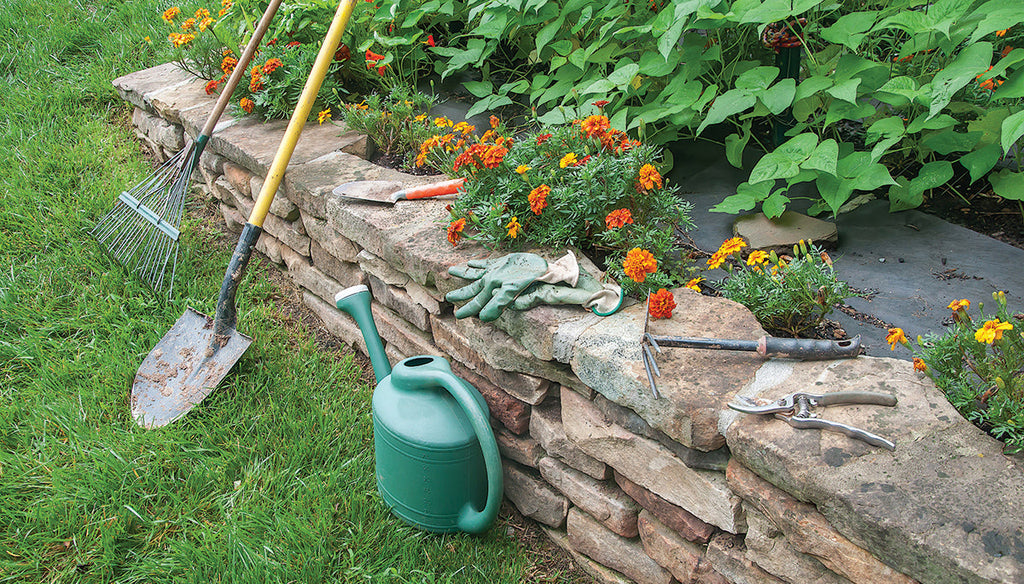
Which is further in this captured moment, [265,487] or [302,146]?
[302,146]

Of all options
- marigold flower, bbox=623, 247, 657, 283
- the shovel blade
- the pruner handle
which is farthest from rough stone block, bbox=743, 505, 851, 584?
the shovel blade

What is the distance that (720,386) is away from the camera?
153cm

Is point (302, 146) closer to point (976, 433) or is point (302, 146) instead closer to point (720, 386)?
point (720, 386)

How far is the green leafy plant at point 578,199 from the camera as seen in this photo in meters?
1.92

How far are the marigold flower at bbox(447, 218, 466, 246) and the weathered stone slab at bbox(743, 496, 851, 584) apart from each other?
3.45 feet

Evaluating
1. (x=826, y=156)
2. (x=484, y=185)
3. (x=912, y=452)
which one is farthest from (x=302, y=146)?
(x=912, y=452)

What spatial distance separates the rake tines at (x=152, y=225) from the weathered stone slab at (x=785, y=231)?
208cm

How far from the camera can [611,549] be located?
73.6 inches

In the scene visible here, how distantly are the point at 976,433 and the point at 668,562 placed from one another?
2.39 feet

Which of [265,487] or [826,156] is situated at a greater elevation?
[826,156]

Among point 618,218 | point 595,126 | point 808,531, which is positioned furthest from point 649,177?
point 808,531

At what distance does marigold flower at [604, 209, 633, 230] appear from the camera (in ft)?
6.00

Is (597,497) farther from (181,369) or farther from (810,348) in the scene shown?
(181,369)

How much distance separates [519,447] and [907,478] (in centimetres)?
103
